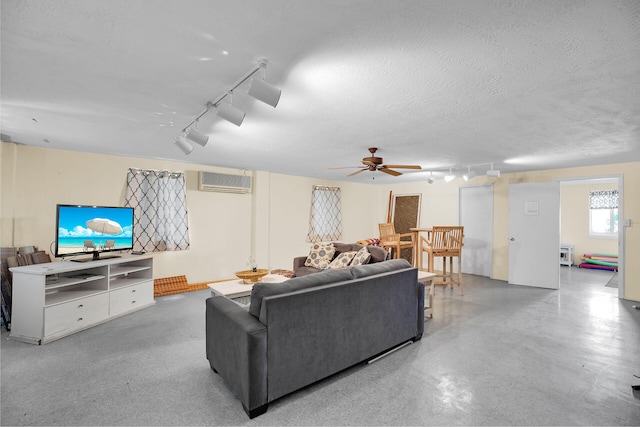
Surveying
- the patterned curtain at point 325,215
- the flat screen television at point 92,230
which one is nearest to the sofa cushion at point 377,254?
the patterned curtain at point 325,215

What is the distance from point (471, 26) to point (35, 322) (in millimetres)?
4192

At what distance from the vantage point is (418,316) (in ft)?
9.44

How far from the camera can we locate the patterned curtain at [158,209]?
445 cm

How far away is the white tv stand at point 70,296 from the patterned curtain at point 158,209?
62 centimetres

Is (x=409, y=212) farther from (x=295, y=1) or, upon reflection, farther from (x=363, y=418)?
(x=295, y=1)

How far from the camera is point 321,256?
4.76m

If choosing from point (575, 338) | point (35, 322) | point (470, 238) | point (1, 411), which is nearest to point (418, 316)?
point (575, 338)

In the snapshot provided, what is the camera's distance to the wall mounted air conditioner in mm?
5016

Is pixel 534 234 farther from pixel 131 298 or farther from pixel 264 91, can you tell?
pixel 131 298

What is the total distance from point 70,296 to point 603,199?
398 inches

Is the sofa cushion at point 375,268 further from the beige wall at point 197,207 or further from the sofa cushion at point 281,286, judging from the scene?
the beige wall at point 197,207

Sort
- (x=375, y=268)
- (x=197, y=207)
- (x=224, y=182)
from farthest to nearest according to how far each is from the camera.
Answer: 1. (x=224, y=182)
2. (x=197, y=207)
3. (x=375, y=268)

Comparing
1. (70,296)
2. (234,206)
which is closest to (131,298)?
(70,296)

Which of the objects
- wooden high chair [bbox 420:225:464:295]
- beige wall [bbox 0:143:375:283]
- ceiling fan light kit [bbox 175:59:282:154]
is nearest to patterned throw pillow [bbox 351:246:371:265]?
wooden high chair [bbox 420:225:464:295]
